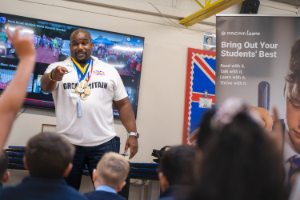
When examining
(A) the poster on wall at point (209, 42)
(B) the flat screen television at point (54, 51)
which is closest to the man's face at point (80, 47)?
(B) the flat screen television at point (54, 51)

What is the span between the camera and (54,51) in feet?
14.0

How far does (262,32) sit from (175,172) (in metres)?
2.30

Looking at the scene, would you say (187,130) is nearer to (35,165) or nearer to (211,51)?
(211,51)

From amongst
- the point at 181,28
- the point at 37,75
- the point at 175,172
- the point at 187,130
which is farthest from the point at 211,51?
the point at 175,172

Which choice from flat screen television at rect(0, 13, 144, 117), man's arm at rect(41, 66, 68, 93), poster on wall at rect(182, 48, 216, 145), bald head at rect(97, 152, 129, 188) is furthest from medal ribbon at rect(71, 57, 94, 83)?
poster on wall at rect(182, 48, 216, 145)

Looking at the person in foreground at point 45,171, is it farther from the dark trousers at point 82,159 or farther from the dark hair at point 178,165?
the dark trousers at point 82,159

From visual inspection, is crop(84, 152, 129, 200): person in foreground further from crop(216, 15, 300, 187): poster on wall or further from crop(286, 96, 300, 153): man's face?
crop(286, 96, 300, 153): man's face

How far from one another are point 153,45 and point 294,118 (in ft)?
7.81

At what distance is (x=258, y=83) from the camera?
3.17m

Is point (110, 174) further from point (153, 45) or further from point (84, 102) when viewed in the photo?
point (153, 45)

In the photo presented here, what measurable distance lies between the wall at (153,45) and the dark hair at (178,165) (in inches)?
125

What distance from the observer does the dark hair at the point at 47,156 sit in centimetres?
128

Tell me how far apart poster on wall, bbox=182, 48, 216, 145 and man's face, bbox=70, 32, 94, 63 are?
222 cm

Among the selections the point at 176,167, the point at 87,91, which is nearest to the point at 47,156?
the point at 176,167
